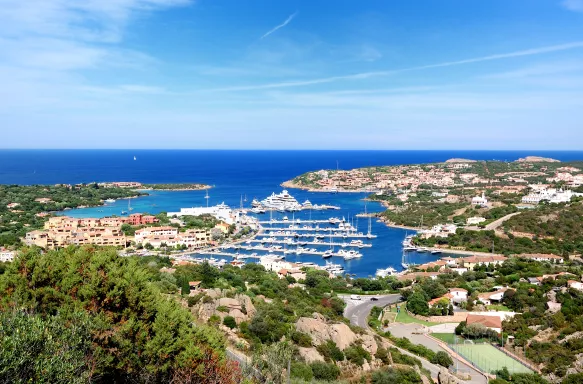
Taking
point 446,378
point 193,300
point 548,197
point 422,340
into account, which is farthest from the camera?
point 548,197

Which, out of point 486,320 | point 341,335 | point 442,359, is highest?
point 341,335

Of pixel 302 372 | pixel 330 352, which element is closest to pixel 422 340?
pixel 330 352

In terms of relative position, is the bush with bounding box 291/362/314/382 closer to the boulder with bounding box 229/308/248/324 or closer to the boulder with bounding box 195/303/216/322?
the boulder with bounding box 229/308/248/324

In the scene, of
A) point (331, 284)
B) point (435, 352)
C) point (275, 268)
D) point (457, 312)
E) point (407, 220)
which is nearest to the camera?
point (435, 352)

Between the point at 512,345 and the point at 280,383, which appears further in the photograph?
the point at 512,345

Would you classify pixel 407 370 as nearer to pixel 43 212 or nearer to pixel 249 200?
pixel 43 212

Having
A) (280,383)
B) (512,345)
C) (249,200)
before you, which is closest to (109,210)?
(249,200)

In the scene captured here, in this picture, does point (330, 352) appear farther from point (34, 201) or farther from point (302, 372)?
point (34, 201)
